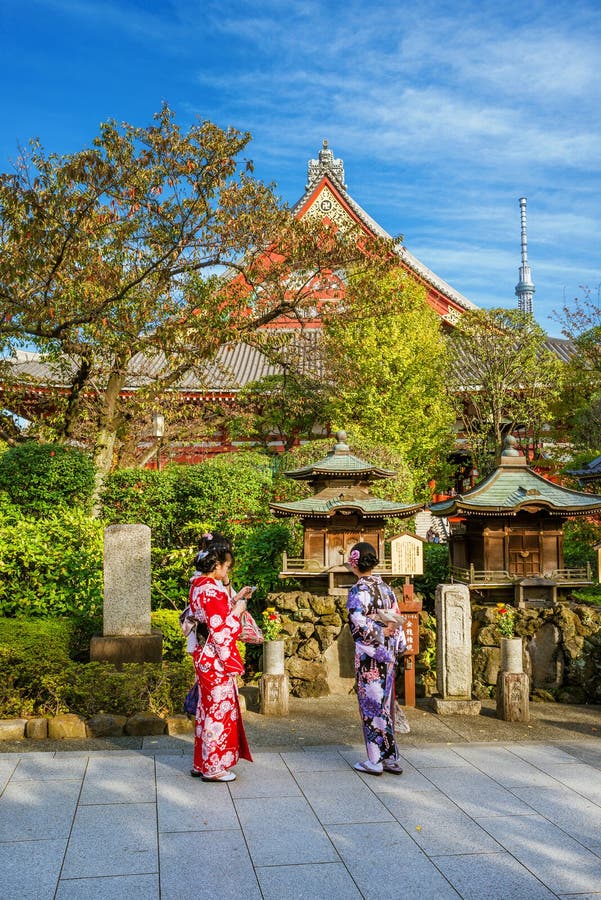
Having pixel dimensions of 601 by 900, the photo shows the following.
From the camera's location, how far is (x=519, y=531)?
38.1 ft

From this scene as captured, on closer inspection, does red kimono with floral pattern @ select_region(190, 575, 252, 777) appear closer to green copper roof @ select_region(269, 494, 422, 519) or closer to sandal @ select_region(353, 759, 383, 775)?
sandal @ select_region(353, 759, 383, 775)

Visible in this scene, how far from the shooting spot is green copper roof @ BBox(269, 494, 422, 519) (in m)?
11.5

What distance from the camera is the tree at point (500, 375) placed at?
1931 centimetres

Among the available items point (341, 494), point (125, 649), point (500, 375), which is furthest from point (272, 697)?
point (500, 375)

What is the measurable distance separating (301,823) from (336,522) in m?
7.20

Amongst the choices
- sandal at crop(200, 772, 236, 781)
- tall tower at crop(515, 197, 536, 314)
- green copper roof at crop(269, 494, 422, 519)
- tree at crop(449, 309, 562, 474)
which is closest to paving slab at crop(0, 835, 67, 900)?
sandal at crop(200, 772, 236, 781)

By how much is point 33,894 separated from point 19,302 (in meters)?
8.17

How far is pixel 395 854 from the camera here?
4371 millimetres

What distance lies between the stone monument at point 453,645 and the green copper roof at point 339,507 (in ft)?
9.52

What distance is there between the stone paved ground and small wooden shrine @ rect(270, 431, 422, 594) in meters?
4.85

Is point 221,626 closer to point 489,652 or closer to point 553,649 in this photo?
point 489,652

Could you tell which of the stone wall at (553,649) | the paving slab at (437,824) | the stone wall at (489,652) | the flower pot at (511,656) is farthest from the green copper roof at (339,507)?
the paving slab at (437,824)

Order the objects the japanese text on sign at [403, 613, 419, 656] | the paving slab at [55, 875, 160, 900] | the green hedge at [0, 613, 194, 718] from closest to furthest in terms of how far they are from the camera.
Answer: the paving slab at [55, 875, 160, 900]
the green hedge at [0, 613, 194, 718]
the japanese text on sign at [403, 613, 419, 656]

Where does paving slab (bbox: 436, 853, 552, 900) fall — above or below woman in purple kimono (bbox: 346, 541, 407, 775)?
below
